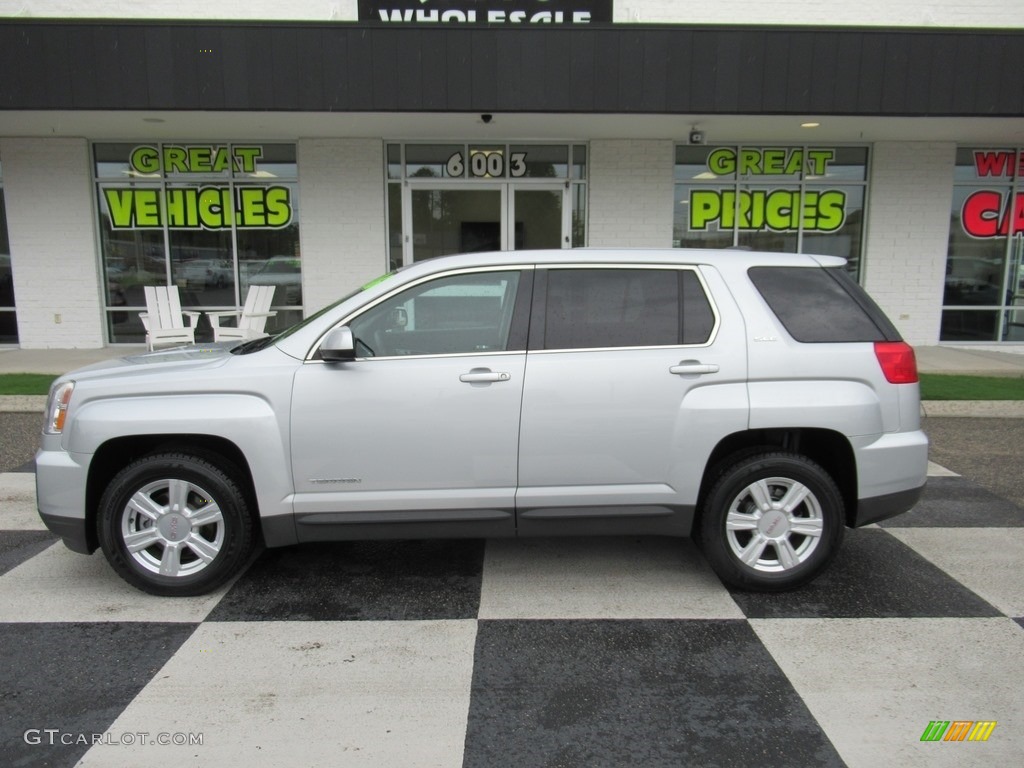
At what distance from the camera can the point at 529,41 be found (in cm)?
948

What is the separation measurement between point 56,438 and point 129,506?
530 millimetres

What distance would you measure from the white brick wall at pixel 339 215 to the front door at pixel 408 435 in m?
8.57

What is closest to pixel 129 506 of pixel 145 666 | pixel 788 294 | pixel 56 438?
pixel 56 438

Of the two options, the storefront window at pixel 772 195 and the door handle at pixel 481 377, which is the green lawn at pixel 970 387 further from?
the door handle at pixel 481 377

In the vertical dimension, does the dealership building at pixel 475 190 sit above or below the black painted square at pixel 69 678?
above

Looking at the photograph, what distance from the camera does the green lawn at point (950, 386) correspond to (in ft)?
28.8

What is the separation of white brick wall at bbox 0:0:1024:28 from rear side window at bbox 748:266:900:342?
8944mm

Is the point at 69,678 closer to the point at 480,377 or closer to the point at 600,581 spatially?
the point at 480,377

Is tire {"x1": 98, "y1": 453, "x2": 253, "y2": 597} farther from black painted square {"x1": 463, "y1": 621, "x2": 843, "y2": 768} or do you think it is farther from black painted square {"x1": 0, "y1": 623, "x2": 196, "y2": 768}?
black painted square {"x1": 463, "y1": 621, "x2": 843, "y2": 768}

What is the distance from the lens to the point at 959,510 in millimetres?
5512

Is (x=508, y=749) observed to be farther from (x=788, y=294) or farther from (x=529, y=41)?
(x=529, y=41)

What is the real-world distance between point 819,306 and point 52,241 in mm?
12311

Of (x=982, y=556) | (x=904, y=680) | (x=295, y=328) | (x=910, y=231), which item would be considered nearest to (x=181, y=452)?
(x=295, y=328)

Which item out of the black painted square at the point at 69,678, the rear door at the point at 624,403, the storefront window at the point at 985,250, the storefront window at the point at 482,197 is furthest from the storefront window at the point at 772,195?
the black painted square at the point at 69,678
